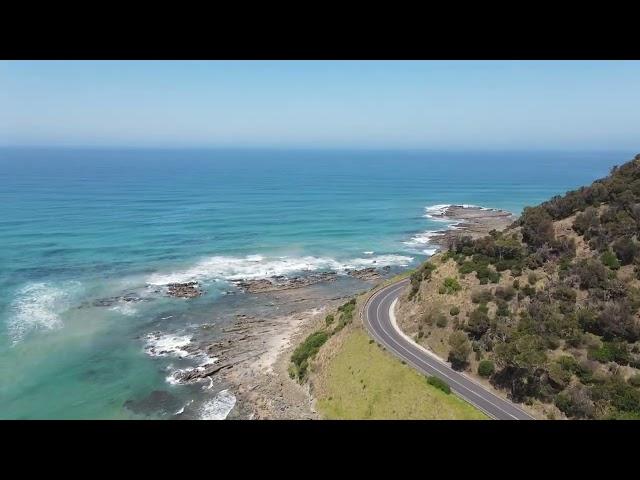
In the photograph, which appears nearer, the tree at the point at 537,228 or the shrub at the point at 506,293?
the shrub at the point at 506,293

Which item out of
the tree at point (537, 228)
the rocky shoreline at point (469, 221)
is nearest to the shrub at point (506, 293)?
the tree at point (537, 228)

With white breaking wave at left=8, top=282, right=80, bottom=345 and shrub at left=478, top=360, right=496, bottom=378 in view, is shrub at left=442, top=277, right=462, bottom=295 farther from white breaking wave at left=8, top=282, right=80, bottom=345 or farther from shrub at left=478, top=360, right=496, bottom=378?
white breaking wave at left=8, top=282, right=80, bottom=345

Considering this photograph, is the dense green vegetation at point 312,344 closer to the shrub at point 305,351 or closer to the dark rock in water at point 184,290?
the shrub at point 305,351

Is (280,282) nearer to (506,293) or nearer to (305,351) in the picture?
(305,351)

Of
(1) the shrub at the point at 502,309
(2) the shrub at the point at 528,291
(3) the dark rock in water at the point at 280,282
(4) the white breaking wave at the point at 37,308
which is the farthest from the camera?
(3) the dark rock in water at the point at 280,282

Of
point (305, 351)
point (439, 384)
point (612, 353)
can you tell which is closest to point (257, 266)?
point (305, 351)
